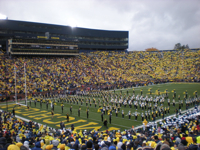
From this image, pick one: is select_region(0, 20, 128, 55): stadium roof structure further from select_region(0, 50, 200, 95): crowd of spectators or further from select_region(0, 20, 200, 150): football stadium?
select_region(0, 50, 200, 95): crowd of spectators

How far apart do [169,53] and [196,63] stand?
9428mm

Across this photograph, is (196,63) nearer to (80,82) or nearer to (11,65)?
(80,82)

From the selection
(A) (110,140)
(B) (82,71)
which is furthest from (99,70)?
(A) (110,140)

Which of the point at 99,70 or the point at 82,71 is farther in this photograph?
the point at 99,70

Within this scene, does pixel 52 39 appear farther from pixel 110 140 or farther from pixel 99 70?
pixel 110 140

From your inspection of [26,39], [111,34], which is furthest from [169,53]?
[26,39]

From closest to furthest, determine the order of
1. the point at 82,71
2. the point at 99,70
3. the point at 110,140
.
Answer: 1. the point at 110,140
2. the point at 82,71
3. the point at 99,70

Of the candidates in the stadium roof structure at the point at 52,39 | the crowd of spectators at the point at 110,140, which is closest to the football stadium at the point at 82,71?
the stadium roof structure at the point at 52,39

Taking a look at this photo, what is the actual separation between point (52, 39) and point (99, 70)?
14.2 meters

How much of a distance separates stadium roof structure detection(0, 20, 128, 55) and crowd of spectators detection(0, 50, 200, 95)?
225cm

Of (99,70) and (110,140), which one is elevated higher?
(99,70)

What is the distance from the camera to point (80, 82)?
35.3m

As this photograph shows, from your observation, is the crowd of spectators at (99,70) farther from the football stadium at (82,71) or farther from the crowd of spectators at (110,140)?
the crowd of spectators at (110,140)

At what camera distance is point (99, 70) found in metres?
42.9
